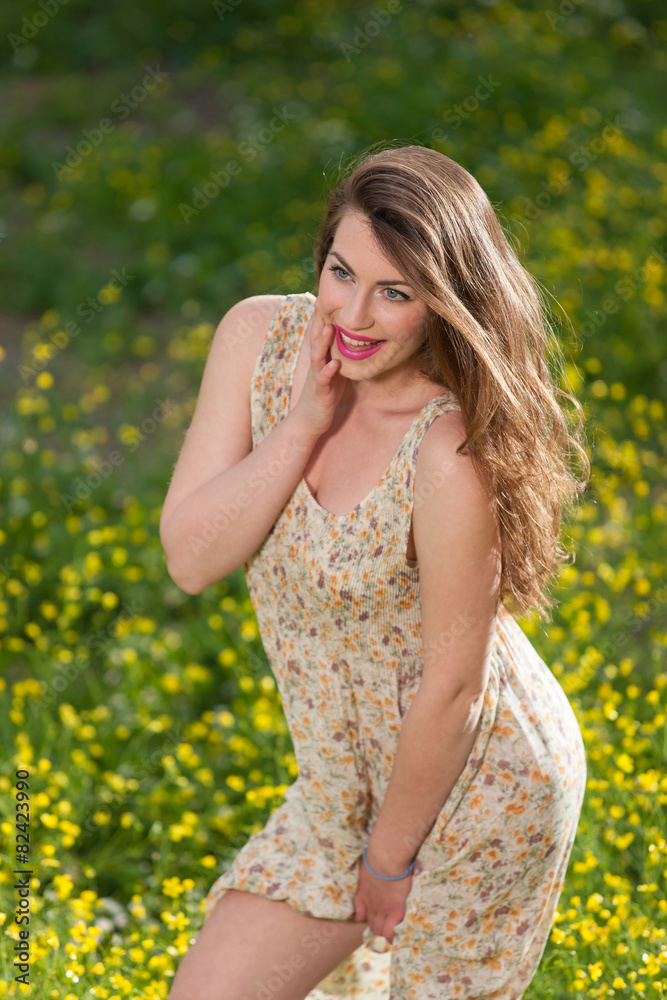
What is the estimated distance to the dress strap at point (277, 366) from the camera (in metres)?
2.02

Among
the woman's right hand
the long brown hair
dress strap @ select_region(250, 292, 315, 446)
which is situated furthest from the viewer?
dress strap @ select_region(250, 292, 315, 446)

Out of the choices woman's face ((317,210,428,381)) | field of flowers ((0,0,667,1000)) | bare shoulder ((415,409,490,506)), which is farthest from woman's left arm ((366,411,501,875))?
field of flowers ((0,0,667,1000))

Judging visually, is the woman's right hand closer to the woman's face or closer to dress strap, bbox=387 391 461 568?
the woman's face

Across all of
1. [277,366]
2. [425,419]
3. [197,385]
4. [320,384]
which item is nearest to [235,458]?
[277,366]

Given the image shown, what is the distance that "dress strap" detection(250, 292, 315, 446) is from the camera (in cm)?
202

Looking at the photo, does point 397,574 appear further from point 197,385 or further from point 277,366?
point 197,385

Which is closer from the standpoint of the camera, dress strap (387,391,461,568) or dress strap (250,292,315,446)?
dress strap (387,391,461,568)

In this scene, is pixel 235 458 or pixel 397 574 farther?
pixel 235 458

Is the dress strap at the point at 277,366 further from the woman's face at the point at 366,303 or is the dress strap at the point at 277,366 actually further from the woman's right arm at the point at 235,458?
the woman's face at the point at 366,303

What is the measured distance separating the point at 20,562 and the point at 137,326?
2.22 m

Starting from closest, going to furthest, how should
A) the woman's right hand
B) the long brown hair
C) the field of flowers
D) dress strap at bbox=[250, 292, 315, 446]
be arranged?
the long brown hair
the woman's right hand
dress strap at bbox=[250, 292, 315, 446]
the field of flowers

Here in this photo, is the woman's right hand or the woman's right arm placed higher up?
the woman's right hand

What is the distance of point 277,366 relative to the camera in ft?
6.66

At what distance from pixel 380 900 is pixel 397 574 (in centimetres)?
70
